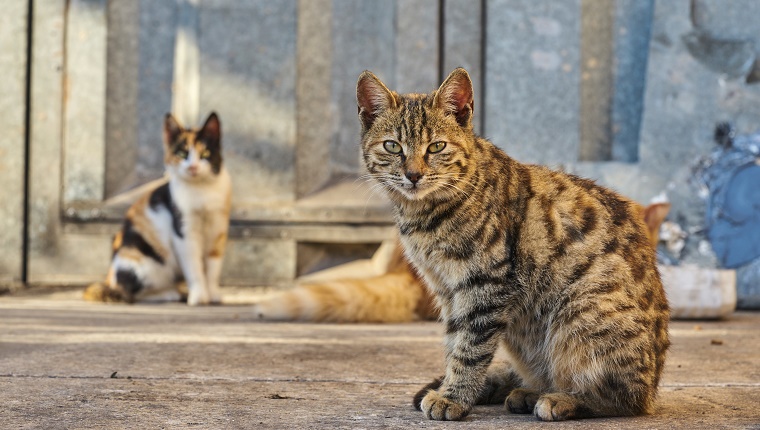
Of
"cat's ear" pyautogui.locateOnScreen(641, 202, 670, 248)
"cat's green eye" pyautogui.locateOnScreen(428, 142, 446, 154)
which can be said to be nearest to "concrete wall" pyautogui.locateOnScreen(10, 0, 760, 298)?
"cat's ear" pyautogui.locateOnScreen(641, 202, 670, 248)

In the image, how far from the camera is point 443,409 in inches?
108

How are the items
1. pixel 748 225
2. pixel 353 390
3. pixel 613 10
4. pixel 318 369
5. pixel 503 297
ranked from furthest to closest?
pixel 613 10
pixel 748 225
pixel 318 369
pixel 353 390
pixel 503 297

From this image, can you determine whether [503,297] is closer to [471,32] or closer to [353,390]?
[353,390]

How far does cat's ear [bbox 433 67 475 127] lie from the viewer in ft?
10.3

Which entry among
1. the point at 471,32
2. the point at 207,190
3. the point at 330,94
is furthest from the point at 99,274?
the point at 471,32

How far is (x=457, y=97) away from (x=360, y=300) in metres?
2.58

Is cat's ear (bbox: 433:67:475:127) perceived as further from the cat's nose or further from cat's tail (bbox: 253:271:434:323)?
cat's tail (bbox: 253:271:434:323)

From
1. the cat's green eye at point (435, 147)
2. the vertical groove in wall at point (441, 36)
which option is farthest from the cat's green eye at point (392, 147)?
the vertical groove in wall at point (441, 36)

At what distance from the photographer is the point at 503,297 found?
282cm

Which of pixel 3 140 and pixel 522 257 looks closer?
pixel 522 257

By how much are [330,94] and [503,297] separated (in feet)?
20.3

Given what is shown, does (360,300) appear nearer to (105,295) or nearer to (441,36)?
(105,295)

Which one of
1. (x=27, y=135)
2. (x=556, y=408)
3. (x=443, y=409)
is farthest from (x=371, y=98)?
(x=27, y=135)

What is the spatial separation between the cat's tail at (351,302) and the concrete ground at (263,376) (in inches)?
4.7
